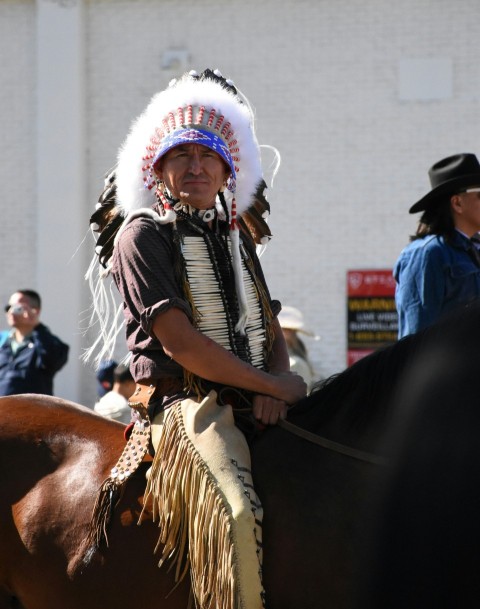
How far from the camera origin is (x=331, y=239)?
41.1ft

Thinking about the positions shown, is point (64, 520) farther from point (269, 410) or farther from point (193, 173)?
point (193, 173)

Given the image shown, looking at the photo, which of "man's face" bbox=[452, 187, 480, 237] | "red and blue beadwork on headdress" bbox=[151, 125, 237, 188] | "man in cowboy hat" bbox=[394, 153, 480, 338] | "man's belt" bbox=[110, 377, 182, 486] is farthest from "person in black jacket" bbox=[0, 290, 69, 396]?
"red and blue beadwork on headdress" bbox=[151, 125, 237, 188]

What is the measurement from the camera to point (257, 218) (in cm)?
381

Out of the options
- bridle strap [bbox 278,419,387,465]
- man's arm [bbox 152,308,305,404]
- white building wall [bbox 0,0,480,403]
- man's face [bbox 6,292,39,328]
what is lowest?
bridle strap [bbox 278,419,387,465]

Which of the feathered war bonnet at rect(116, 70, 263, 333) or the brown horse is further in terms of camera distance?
the feathered war bonnet at rect(116, 70, 263, 333)

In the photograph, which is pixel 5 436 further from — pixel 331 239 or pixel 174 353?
pixel 331 239

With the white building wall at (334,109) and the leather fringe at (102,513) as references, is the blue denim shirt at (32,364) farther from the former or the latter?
the leather fringe at (102,513)

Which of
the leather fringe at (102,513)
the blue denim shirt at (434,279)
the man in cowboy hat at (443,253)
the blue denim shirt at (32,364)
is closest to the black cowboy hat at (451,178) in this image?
the man in cowboy hat at (443,253)

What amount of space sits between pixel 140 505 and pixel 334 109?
10.1 meters

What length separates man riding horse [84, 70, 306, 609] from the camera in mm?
2908

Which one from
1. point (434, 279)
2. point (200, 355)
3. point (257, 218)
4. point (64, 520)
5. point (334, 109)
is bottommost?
point (64, 520)

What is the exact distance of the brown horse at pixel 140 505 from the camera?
2.81 meters

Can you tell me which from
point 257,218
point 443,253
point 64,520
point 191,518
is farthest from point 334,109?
point 191,518

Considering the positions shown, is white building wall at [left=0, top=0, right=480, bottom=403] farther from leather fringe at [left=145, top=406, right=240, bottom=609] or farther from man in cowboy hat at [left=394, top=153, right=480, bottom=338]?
leather fringe at [left=145, top=406, right=240, bottom=609]
